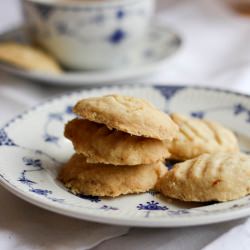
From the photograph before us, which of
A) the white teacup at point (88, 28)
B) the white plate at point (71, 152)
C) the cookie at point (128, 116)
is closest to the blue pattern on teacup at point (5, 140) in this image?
the white plate at point (71, 152)

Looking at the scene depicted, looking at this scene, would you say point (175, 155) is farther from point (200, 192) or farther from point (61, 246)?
point (61, 246)

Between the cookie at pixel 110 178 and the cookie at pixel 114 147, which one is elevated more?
the cookie at pixel 114 147

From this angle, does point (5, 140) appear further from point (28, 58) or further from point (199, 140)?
point (28, 58)

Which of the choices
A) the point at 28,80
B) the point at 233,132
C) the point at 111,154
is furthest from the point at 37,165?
the point at 28,80

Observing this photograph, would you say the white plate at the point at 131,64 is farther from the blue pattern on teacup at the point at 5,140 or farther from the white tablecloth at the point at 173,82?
the blue pattern on teacup at the point at 5,140

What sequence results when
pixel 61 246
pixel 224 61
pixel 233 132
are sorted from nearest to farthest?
pixel 61 246
pixel 233 132
pixel 224 61

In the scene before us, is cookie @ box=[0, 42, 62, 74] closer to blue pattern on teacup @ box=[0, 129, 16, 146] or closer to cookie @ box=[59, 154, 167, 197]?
blue pattern on teacup @ box=[0, 129, 16, 146]

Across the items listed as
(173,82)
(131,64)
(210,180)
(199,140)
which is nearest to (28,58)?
(131,64)
